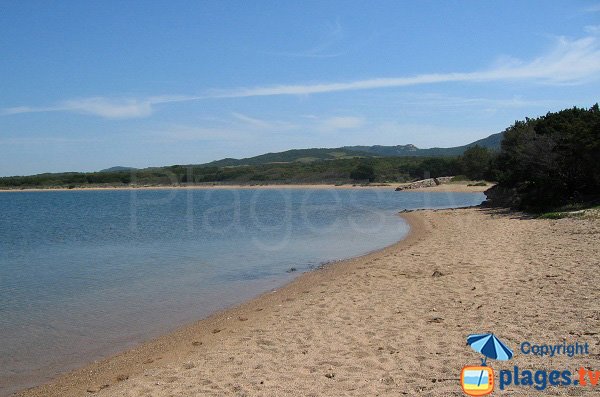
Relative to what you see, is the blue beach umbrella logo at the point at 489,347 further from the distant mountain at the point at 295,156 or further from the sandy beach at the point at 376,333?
the distant mountain at the point at 295,156

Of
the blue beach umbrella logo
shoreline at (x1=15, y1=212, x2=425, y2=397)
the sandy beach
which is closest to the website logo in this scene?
the blue beach umbrella logo

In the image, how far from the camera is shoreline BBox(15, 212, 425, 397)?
6715mm

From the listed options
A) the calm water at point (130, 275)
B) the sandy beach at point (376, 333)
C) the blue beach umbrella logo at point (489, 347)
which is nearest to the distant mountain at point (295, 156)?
the calm water at point (130, 275)

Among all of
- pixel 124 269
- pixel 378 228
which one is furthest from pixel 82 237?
pixel 378 228

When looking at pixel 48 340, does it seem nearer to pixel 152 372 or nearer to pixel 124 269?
pixel 152 372

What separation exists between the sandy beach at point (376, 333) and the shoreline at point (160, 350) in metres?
0.03

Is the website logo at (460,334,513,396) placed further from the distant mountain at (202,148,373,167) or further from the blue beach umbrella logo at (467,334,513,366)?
the distant mountain at (202,148,373,167)

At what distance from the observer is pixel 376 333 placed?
7.14 m

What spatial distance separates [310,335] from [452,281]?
4.03m

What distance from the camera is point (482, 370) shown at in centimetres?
534

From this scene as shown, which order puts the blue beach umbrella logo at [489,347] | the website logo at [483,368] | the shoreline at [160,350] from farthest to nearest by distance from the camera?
the shoreline at [160,350] → the blue beach umbrella logo at [489,347] → the website logo at [483,368]

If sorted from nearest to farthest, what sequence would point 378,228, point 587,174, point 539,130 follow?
point 587,174
point 378,228
point 539,130

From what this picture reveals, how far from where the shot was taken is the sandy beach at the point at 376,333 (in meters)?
5.52

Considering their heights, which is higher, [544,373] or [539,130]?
[539,130]
